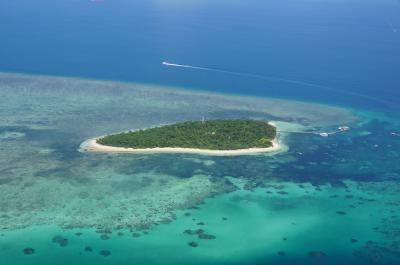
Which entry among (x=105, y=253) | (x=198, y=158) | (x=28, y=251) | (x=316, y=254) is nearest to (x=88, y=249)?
(x=105, y=253)

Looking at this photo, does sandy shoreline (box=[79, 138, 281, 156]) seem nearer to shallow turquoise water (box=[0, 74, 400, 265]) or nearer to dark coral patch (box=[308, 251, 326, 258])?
shallow turquoise water (box=[0, 74, 400, 265])

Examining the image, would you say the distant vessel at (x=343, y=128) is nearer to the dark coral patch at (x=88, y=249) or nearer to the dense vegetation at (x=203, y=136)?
the dense vegetation at (x=203, y=136)

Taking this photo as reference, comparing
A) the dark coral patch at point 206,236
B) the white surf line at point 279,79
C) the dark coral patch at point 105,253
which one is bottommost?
the dark coral patch at point 105,253

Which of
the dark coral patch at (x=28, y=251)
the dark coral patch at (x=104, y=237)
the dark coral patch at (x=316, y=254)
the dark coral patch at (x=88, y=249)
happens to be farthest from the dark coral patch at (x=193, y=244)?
the dark coral patch at (x=28, y=251)

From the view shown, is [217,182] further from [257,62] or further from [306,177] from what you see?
[257,62]

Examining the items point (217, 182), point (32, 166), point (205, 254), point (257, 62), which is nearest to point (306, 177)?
point (217, 182)
